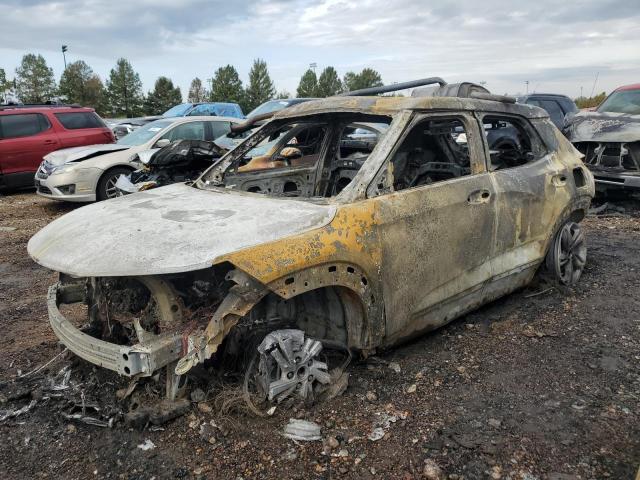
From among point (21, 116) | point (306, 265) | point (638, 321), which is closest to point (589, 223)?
point (638, 321)

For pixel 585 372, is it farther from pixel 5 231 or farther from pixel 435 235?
pixel 5 231

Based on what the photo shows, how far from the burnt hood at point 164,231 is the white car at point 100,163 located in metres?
5.52

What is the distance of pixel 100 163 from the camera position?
8.90m

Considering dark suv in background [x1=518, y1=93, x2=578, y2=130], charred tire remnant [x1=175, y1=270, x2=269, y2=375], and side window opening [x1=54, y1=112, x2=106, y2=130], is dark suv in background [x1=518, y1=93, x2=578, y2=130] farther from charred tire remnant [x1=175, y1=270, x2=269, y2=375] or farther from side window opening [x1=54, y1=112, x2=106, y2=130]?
charred tire remnant [x1=175, y1=270, x2=269, y2=375]

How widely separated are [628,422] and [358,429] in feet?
4.61

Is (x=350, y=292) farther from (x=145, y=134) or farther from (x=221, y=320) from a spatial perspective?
(x=145, y=134)

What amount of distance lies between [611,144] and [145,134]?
787 cm

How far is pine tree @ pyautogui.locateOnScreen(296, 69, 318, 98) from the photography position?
2156 inches

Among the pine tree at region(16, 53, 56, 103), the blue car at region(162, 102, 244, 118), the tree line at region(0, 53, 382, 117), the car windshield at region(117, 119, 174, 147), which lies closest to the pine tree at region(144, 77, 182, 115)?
the tree line at region(0, 53, 382, 117)

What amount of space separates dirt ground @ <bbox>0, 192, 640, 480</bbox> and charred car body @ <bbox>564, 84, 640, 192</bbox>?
4.21m

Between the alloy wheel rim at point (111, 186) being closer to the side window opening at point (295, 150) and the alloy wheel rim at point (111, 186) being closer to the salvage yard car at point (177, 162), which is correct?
the salvage yard car at point (177, 162)

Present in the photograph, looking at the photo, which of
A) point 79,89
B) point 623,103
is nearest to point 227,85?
point 79,89

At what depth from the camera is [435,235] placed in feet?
10.4

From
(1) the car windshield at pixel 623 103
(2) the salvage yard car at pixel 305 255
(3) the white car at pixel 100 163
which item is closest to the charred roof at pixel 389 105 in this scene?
(2) the salvage yard car at pixel 305 255
